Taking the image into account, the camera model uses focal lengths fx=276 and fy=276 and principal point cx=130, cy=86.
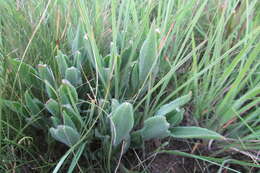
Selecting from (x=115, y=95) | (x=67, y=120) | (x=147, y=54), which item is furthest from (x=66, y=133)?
(x=147, y=54)

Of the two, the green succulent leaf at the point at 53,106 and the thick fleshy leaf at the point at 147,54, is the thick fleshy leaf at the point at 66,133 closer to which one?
the green succulent leaf at the point at 53,106

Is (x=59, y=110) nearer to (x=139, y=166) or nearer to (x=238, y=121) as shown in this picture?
(x=139, y=166)

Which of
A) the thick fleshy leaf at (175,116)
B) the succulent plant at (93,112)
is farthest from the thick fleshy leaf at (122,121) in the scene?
the thick fleshy leaf at (175,116)

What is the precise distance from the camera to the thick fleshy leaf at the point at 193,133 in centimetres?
54

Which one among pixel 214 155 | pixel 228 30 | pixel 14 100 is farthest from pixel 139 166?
pixel 228 30

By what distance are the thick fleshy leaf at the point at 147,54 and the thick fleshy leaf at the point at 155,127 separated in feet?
0.40

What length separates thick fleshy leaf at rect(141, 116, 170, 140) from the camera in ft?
1.82

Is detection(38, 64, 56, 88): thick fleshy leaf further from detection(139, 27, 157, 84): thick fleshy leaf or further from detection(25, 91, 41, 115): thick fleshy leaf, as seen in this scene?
detection(139, 27, 157, 84): thick fleshy leaf

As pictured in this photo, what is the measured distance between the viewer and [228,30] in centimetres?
83

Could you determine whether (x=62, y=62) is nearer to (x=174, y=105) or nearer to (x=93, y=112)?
(x=93, y=112)

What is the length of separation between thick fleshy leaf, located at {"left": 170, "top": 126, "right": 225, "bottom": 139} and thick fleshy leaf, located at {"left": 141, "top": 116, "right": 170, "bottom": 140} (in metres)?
0.03

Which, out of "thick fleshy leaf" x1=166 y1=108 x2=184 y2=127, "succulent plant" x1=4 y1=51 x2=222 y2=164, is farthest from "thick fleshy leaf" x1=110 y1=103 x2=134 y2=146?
"thick fleshy leaf" x1=166 y1=108 x2=184 y2=127

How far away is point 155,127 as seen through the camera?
0.57 metres

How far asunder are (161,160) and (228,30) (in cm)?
44
